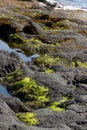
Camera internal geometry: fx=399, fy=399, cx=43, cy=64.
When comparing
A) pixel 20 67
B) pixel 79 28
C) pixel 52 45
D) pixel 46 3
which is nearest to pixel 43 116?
pixel 20 67

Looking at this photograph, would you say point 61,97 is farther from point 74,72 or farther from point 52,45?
point 52,45

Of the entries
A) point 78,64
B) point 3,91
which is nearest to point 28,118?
point 3,91

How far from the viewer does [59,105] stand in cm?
2025

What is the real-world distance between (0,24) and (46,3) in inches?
1005

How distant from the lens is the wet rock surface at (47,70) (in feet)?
57.9

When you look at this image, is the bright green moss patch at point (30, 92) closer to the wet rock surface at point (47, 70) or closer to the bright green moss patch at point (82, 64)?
the wet rock surface at point (47, 70)

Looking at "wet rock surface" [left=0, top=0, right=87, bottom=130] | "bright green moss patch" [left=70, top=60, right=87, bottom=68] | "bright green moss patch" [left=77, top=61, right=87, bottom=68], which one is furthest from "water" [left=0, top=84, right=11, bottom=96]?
"bright green moss patch" [left=77, top=61, right=87, bottom=68]

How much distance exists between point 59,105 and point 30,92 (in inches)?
92.6

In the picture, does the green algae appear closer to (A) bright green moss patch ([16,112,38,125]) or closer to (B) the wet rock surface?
(B) the wet rock surface

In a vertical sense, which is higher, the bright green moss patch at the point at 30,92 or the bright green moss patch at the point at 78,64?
the bright green moss patch at the point at 30,92

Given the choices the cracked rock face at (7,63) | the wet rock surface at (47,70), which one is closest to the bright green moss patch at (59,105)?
the wet rock surface at (47,70)

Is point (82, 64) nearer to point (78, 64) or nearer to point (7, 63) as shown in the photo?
point (78, 64)

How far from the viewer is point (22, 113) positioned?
18.3m

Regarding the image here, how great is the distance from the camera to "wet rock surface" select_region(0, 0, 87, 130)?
17.7 meters
